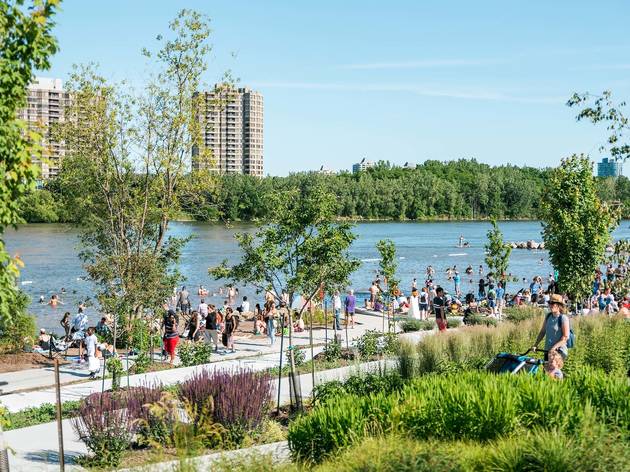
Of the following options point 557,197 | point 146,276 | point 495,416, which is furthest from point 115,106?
point 495,416

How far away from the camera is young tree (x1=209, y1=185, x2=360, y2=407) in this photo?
17.3 meters

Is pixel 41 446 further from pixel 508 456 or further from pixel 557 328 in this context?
pixel 508 456

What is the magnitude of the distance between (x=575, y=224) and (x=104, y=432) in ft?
58.6

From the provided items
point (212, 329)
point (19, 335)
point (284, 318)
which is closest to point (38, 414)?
point (212, 329)

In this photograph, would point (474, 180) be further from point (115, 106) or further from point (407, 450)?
point (407, 450)

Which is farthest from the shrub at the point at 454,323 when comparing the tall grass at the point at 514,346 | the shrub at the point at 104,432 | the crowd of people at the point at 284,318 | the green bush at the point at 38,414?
the shrub at the point at 104,432

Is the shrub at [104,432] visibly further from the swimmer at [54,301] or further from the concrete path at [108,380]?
the swimmer at [54,301]

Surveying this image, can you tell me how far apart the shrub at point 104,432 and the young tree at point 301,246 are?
20.0 feet

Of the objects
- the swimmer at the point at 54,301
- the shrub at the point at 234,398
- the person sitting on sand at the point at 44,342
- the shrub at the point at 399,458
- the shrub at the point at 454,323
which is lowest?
the swimmer at the point at 54,301

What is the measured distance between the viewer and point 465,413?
877 cm

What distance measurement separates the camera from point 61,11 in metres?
8.10

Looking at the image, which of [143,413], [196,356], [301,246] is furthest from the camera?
[196,356]

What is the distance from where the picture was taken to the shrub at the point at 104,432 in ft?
36.6

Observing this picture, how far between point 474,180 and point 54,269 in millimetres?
114154
